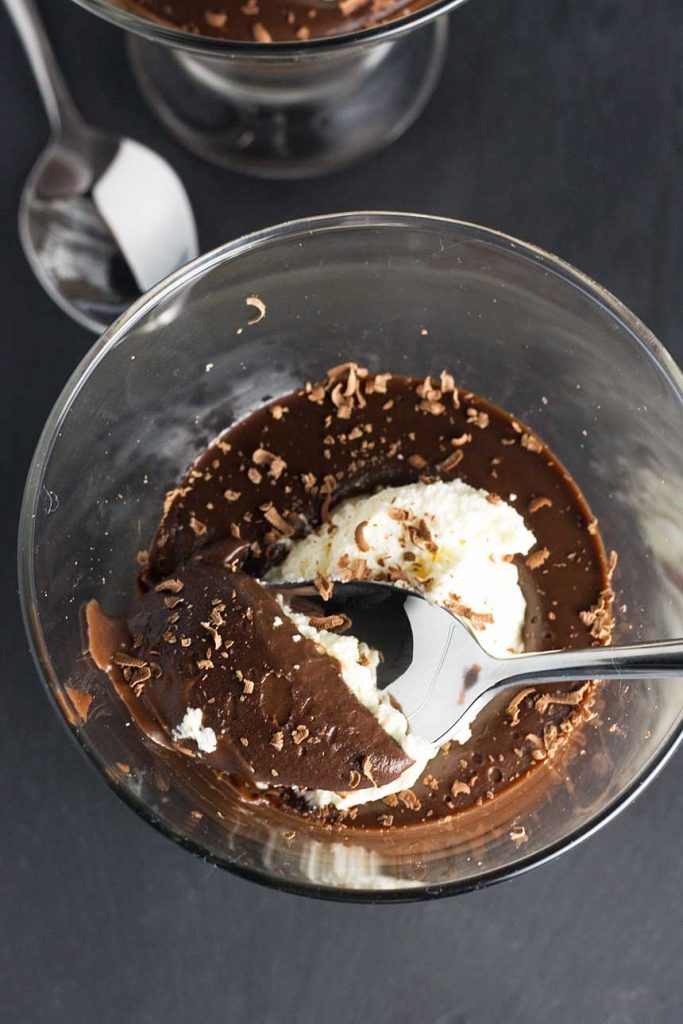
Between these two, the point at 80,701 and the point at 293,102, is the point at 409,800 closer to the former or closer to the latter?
the point at 80,701

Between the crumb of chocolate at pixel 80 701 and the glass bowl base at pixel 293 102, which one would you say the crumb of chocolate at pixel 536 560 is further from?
the glass bowl base at pixel 293 102

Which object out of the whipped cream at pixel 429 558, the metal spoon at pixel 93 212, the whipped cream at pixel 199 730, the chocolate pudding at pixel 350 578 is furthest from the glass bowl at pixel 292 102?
the whipped cream at pixel 199 730

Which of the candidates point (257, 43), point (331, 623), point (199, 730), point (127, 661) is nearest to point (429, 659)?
point (331, 623)

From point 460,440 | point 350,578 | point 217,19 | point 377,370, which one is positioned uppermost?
point 217,19

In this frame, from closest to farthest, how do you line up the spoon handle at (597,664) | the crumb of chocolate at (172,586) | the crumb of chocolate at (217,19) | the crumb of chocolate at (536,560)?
1. the spoon handle at (597,664)
2. the crumb of chocolate at (172,586)
3. the crumb of chocolate at (536,560)
4. the crumb of chocolate at (217,19)

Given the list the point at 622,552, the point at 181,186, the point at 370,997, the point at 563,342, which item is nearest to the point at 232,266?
the point at 181,186

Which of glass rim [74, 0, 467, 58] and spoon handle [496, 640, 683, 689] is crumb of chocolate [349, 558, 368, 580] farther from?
glass rim [74, 0, 467, 58]

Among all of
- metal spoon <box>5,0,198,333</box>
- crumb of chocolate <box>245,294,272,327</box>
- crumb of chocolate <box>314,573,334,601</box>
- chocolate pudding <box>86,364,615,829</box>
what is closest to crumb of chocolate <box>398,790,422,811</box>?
chocolate pudding <box>86,364,615,829</box>
